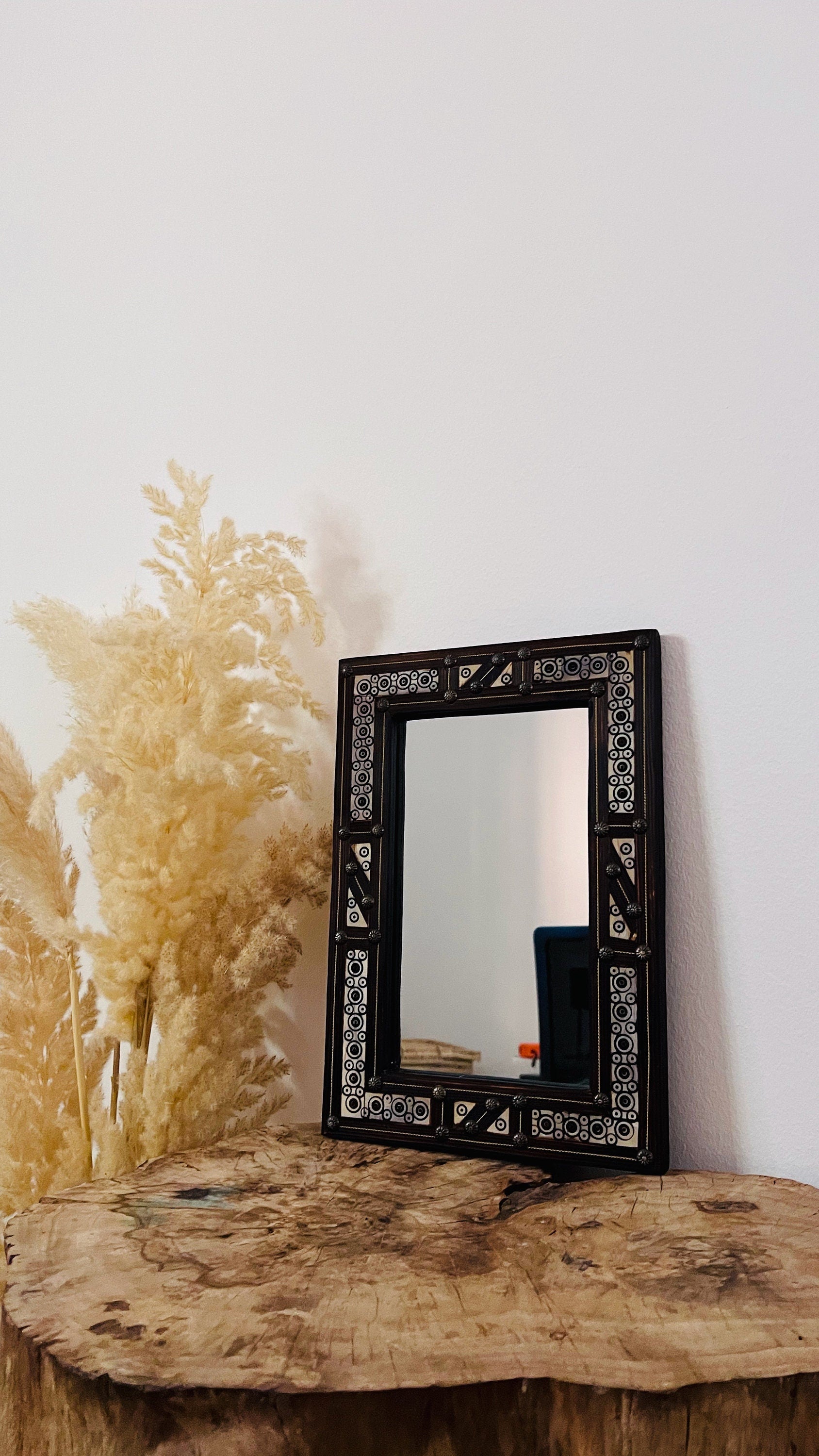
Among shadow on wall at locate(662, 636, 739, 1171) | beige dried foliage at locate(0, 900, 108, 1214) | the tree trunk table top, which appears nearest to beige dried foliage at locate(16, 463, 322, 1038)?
→ beige dried foliage at locate(0, 900, 108, 1214)

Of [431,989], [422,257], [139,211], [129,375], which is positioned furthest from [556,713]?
[139,211]

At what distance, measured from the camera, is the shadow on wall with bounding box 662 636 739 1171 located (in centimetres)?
117

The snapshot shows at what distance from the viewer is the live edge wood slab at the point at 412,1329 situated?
67 cm

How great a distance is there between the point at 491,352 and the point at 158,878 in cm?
85

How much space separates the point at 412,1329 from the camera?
0.73m

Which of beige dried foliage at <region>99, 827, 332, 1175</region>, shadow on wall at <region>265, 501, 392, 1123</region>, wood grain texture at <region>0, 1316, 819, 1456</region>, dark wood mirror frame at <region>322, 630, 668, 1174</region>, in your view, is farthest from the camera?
shadow on wall at <region>265, 501, 392, 1123</region>

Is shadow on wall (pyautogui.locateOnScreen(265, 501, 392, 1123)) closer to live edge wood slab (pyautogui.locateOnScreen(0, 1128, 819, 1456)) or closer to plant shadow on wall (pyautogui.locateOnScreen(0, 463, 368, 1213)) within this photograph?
plant shadow on wall (pyautogui.locateOnScreen(0, 463, 368, 1213))

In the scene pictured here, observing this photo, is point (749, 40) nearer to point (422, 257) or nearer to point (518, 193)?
point (518, 193)

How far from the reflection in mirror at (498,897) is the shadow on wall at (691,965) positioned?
0.11 meters

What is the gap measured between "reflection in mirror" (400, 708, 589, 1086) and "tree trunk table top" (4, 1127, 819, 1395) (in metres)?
0.15

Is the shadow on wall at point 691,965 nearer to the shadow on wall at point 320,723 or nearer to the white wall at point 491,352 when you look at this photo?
the white wall at point 491,352

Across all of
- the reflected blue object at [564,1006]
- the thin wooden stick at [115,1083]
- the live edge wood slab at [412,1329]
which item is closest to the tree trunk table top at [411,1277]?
the live edge wood slab at [412,1329]

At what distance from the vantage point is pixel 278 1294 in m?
0.78

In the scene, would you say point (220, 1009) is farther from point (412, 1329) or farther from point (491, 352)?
point (491, 352)
